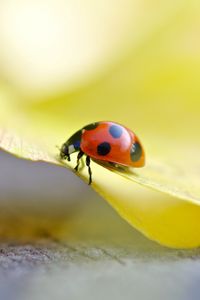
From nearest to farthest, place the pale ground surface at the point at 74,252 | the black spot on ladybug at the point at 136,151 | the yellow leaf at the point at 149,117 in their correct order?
the pale ground surface at the point at 74,252
the yellow leaf at the point at 149,117
the black spot on ladybug at the point at 136,151

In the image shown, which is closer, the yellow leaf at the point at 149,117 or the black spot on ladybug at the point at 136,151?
the yellow leaf at the point at 149,117

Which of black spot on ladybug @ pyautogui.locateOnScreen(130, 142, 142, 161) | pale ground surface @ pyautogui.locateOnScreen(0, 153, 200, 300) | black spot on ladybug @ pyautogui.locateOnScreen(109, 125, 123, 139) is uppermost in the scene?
black spot on ladybug @ pyautogui.locateOnScreen(109, 125, 123, 139)

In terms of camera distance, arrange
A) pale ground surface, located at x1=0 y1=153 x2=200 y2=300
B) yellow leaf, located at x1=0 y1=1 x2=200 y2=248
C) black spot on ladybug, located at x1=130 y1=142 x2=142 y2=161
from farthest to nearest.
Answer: black spot on ladybug, located at x1=130 y1=142 x2=142 y2=161, yellow leaf, located at x1=0 y1=1 x2=200 y2=248, pale ground surface, located at x1=0 y1=153 x2=200 y2=300

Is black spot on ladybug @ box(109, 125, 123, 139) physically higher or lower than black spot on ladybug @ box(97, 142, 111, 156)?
higher

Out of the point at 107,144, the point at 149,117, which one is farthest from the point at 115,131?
the point at 149,117

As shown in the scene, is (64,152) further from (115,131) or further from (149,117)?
(149,117)

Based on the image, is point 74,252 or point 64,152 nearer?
point 74,252

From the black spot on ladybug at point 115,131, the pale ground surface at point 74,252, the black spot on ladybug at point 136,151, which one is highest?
the black spot on ladybug at point 115,131
